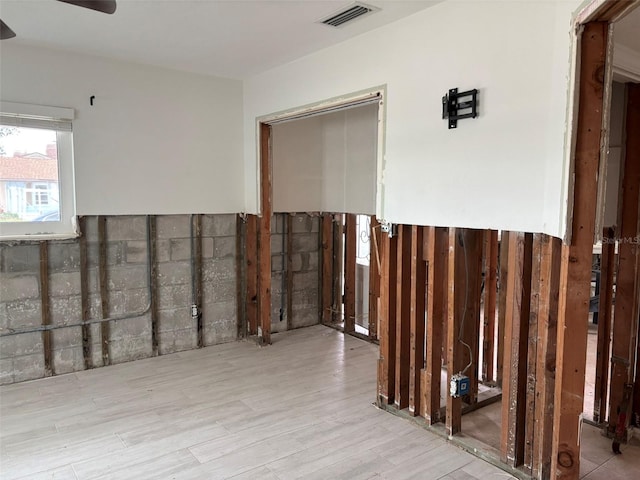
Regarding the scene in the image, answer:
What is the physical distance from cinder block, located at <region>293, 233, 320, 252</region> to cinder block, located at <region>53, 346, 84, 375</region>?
2.41 meters

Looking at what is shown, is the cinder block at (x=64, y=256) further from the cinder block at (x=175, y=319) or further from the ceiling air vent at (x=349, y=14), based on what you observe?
the ceiling air vent at (x=349, y=14)

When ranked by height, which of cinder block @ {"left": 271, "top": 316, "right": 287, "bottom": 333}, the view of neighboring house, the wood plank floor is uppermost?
the view of neighboring house

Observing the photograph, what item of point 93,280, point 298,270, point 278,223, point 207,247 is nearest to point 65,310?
point 93,280

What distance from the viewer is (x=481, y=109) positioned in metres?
2.44

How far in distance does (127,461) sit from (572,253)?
2.59 m

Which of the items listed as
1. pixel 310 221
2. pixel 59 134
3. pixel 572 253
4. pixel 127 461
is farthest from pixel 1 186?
pixel 572 253

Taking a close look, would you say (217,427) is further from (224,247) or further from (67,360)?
(224,247)

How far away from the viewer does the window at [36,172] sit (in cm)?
354

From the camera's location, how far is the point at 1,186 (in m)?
3.53

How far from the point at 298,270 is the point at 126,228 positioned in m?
1.98

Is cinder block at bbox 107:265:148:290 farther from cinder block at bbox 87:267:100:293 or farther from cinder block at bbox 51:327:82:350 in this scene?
cinder block at bbox 51:327:82:350

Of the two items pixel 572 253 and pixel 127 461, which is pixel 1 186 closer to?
pixel 127 461

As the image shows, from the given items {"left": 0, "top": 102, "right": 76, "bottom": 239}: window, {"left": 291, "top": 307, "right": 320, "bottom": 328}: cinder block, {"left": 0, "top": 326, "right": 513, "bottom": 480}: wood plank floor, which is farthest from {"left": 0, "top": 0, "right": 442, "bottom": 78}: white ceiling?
{"left": 291, "top": 307, "right": 320, "bottom": 328}: cinder block

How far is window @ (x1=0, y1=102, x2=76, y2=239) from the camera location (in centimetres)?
354
